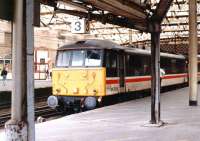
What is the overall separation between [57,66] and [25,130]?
13244 millimetres

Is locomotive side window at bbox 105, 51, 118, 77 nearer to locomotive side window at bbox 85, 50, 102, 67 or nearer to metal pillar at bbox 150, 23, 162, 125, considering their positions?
locomotive side window at bbox 85, 50, 102, 67

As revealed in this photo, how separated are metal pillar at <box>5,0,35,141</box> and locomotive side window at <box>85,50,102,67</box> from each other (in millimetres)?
12433

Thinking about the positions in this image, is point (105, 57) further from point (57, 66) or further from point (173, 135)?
point (173, 135)

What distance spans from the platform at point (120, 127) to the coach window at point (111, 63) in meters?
3.35

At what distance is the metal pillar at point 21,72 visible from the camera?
18.8 ft

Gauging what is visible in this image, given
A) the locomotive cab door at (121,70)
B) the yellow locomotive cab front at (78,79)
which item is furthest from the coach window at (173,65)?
the yellow locomotive cab front at (78,79)

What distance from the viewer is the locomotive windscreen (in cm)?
1838

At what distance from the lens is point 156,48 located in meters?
11.8

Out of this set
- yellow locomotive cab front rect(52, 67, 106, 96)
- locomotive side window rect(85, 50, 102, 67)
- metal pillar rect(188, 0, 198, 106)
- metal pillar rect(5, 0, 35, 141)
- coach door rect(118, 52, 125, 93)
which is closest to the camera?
metal pillar rect(5, 0, 35, 141)

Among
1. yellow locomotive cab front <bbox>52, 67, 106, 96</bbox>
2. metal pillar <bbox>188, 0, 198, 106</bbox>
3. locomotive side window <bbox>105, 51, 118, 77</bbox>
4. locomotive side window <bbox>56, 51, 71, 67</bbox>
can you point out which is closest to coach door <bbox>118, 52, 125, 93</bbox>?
locomotive side window <bbox>105, 51, 118, 77</bbox>

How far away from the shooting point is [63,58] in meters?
19.0

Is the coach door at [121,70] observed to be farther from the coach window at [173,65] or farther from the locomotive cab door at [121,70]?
the coach window at [173,65]

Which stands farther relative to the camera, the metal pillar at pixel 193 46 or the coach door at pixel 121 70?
the coach door at pixel 121 70

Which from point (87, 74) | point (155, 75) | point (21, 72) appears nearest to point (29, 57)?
point (21, 72)
